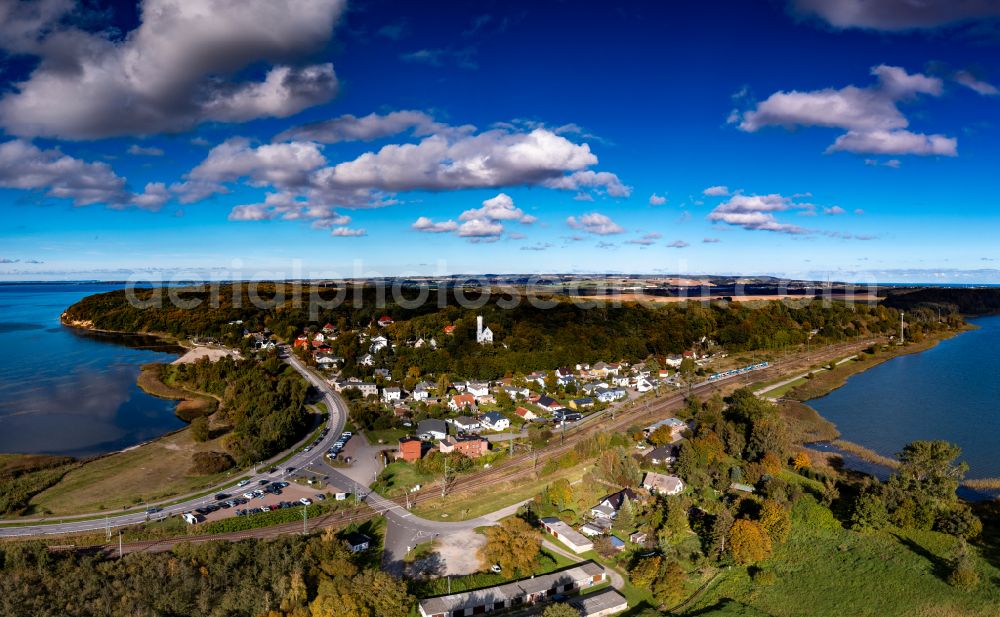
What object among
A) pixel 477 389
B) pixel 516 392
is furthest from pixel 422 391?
pixel 516 392

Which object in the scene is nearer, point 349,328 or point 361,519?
point 361,519

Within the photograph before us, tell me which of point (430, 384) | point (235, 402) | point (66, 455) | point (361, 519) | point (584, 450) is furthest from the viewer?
point (430, 384)

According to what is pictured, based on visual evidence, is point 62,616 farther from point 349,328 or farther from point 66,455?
point 349,328

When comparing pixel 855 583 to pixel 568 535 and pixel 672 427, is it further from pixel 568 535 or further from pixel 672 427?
pixel 672 427

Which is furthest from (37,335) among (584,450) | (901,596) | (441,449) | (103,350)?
(901,596)

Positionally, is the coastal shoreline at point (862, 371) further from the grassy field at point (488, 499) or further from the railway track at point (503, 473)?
the grassy field at point (488, 499)

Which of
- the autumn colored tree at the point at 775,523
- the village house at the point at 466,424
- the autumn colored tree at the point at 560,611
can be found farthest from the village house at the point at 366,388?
the autumn colored tree at the point at 560,611

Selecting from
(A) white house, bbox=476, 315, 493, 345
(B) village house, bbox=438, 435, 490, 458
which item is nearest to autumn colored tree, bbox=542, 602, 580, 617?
(B) village house, bbox=438, 435, 490, 458
